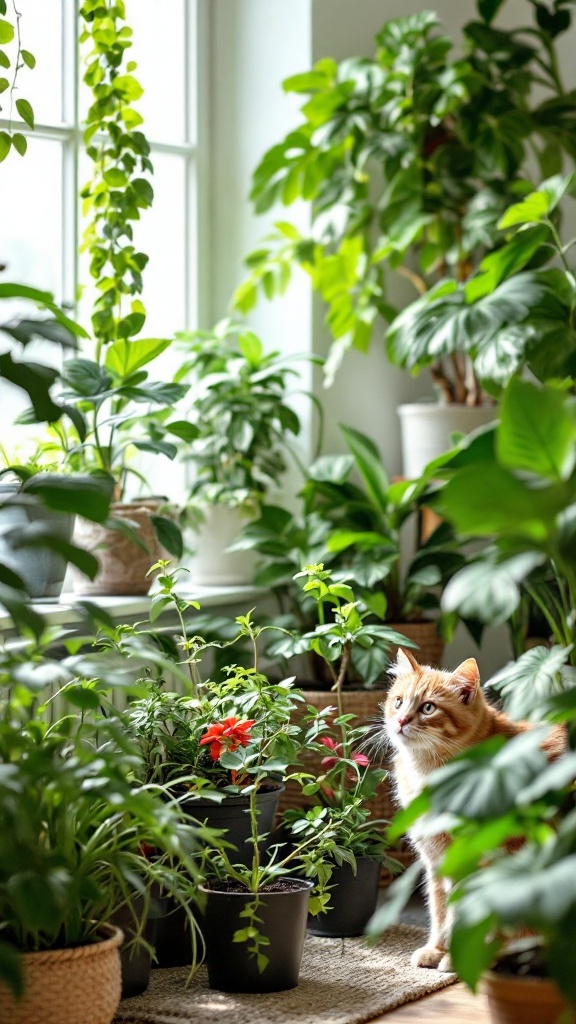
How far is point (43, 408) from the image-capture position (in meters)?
2.02

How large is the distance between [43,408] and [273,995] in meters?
1.14

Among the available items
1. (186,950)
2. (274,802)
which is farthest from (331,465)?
(186,950)

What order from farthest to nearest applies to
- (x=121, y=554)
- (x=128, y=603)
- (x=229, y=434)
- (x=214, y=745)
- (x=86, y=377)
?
(x=229, y=434), (x=121, y=554), (x=128, y=603), (x=86, y=377), (x=214, y=745)

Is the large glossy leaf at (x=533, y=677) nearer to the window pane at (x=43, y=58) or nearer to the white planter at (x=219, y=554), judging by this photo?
the white planter at (x=219, y=554)

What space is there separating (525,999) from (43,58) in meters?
2.55

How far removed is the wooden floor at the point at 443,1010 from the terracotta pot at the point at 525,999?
56cm

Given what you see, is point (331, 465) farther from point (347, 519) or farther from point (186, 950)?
point (186, 950)

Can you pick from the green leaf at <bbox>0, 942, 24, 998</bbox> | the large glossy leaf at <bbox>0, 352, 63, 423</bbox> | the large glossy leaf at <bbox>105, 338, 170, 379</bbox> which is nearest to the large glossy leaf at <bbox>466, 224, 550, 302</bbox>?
the large glossy leaf at <bbox>105, 338, 170, 379</bbox>

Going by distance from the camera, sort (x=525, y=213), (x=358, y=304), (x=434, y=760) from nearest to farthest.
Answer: (x=434, y=760)
(x=525, y=213)
(x=358, y=304)

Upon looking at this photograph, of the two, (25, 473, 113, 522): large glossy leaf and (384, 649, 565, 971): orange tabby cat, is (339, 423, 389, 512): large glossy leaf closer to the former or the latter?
(384, 649, 565, 971): orange tabby cat

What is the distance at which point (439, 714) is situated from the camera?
8.35 feet

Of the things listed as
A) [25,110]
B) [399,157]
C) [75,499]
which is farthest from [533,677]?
[399,157]

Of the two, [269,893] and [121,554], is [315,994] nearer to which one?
[269,893]

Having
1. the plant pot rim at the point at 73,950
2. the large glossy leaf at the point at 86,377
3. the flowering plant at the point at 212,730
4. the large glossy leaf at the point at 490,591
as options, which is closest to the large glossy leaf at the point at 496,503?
the large glossy leaf at the point at 490,591
